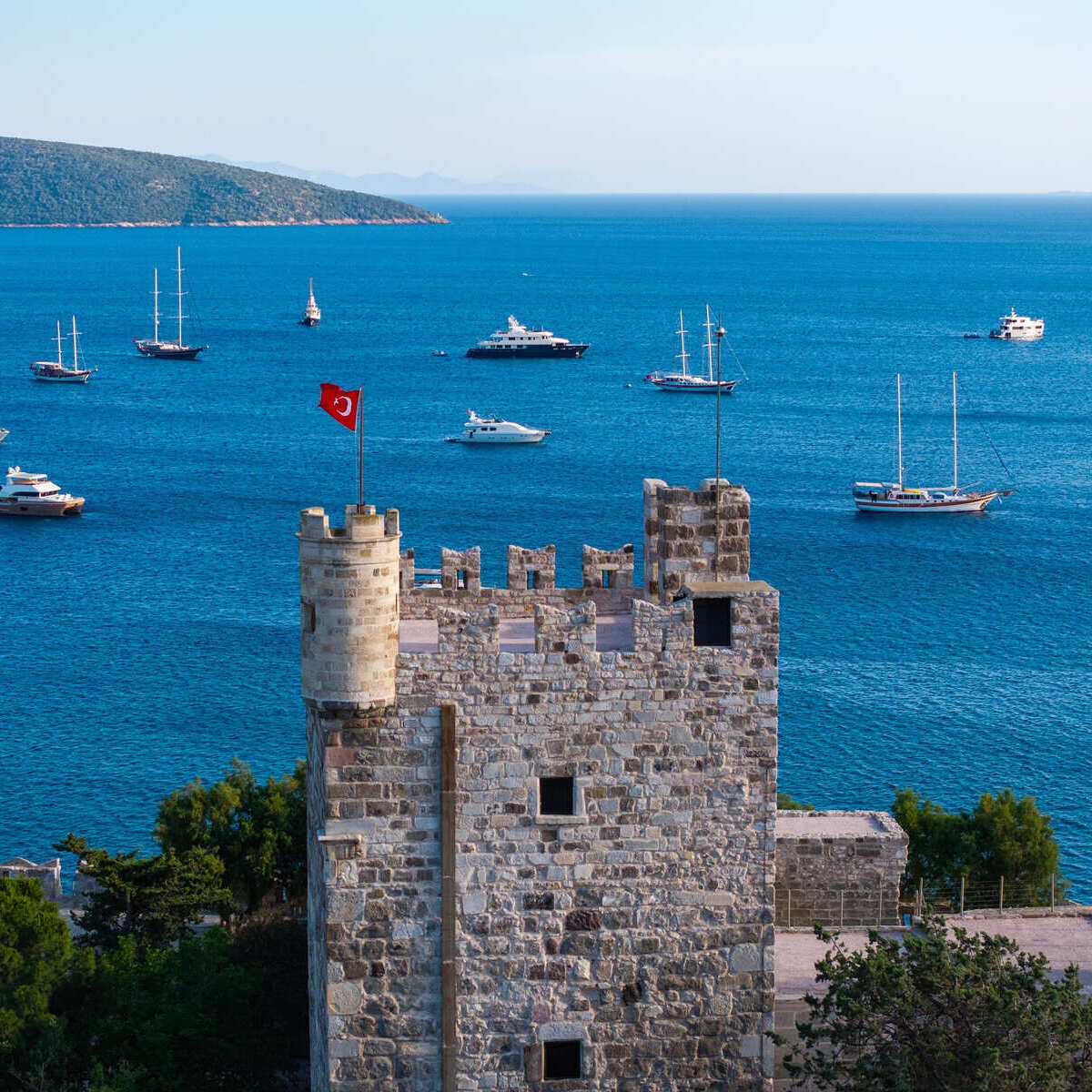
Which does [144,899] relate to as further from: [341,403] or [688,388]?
[688,388]

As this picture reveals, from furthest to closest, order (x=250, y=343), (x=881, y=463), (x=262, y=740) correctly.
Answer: (x=250, y=343), (x=881, y=463), (x=262, y=740)

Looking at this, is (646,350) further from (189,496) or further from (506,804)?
(506,804)

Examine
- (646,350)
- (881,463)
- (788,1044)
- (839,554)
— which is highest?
(646,350)

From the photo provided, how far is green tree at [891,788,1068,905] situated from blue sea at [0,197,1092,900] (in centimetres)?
1889

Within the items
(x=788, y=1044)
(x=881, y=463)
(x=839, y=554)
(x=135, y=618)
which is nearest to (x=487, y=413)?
(x=881, y=463)

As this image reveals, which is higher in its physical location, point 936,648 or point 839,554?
point 839,554

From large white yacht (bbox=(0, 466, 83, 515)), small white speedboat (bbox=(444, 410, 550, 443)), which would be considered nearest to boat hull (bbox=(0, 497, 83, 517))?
large white yacht (bbox=(0, 466, 83, 515))

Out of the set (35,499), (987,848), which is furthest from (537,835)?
(35,499)

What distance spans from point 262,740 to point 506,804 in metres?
51.3

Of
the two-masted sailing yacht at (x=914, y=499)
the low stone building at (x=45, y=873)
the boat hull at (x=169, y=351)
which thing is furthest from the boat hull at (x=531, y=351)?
the low stone building at (x=45, y=873)

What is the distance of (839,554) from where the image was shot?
3740 inches

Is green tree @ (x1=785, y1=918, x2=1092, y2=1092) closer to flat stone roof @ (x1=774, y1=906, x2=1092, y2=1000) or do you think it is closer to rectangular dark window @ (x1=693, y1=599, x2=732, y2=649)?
flat stone roof @ (x1=774, y1=906, x2=1092, y2=1000)

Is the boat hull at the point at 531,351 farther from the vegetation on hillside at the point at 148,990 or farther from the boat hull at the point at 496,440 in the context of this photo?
the vegetation on hillside at the point at 148,990

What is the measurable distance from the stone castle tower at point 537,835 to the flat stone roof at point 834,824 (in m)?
6.36
